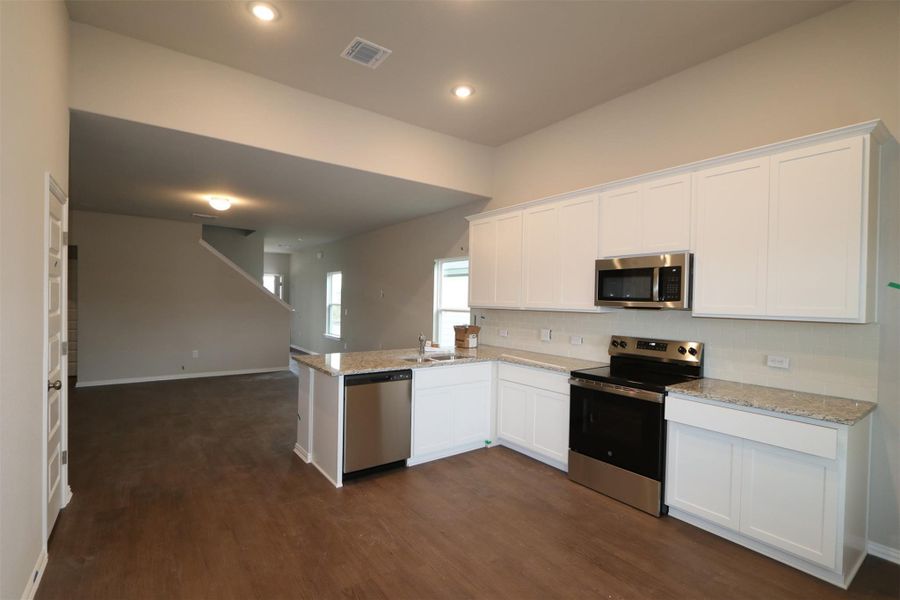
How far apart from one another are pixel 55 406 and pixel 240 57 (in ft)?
8.76

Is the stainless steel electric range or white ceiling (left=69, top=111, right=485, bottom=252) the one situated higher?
white ceiling (left=69, top=111, right=485, bottom=252)

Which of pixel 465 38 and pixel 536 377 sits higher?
pixel 465 38

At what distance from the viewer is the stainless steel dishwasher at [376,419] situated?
10.9ft

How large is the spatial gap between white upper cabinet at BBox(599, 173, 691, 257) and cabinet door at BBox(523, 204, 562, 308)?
0.49 m

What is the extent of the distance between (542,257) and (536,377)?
1107 mm

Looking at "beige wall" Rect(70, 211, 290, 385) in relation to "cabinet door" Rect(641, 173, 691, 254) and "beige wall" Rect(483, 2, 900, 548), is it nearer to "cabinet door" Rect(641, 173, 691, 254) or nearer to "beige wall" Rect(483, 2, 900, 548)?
"beige wall" Rect(483, 2, 900, 548)

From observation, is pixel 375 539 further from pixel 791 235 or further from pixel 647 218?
pixel 791 235

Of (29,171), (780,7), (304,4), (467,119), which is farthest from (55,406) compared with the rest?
(780,7)

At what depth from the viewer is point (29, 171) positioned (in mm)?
1984

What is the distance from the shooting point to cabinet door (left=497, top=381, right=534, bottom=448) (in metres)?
3.82

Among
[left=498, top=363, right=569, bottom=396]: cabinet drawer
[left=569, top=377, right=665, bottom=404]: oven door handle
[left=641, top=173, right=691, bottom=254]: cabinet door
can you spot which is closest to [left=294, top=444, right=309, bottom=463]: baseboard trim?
[left=498, top=363, right=569, bottom=396]: cabinet drawer

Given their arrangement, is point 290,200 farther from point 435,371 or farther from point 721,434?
point 721,434

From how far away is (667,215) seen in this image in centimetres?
310

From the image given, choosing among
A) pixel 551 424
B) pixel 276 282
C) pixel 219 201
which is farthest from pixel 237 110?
pixel 276 282
